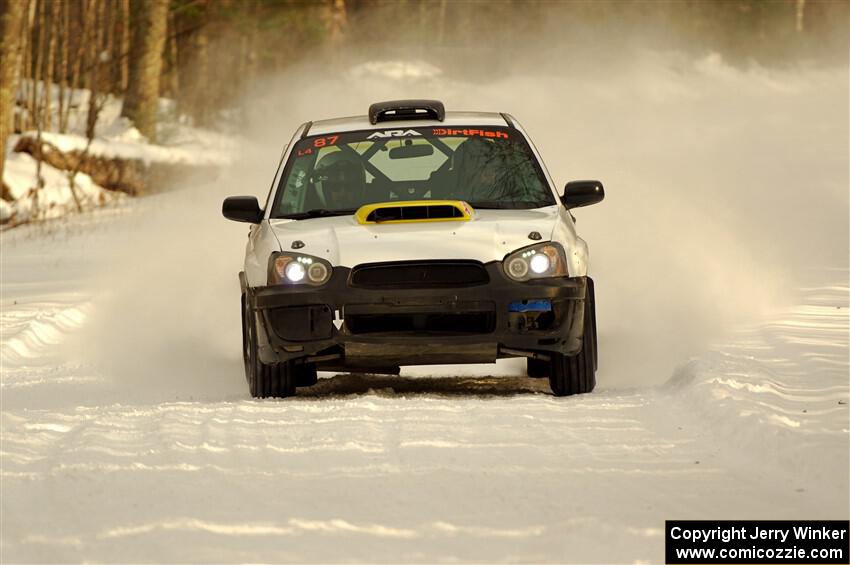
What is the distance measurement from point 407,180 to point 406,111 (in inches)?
26.7

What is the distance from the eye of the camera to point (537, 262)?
353 inches

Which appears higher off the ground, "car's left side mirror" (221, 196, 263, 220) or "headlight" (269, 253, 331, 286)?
"car's left side mirror" (221, 196, 263, 220)

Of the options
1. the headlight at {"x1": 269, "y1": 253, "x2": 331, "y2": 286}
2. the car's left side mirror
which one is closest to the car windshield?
the car's left side mirror

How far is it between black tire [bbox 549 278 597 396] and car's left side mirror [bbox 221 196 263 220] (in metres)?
2.00

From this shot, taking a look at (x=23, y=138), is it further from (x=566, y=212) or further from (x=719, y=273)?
(x=566, y=212)

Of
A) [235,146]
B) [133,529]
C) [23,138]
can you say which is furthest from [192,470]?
[235,146]

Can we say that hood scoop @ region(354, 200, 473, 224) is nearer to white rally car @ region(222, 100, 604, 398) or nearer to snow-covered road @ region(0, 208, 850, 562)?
white rally car @ region(222, 100, 604, 398)

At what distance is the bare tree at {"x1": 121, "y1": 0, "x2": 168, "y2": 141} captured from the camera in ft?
110

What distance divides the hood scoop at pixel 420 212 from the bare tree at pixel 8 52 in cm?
1436

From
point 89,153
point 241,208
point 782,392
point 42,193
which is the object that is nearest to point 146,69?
point 89,153

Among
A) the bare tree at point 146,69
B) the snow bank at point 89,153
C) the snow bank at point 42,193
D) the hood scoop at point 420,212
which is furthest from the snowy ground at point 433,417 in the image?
the bare tree at point 146,69

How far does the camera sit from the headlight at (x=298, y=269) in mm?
8953

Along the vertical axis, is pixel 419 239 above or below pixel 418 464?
above

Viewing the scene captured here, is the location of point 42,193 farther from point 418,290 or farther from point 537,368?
point 418,290
